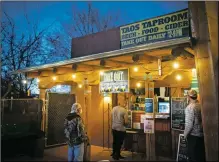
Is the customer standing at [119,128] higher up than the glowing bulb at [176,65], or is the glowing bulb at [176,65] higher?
the glowing bulb at [176,65]

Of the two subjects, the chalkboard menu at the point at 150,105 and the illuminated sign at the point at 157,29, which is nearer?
the illuminated sign at the point at 157,29

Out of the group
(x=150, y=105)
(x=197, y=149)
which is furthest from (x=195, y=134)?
(x=150, y=105)

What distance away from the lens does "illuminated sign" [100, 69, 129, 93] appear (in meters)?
6.23

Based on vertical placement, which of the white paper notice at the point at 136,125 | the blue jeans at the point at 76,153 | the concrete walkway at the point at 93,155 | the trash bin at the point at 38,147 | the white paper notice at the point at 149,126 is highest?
the white paper notice at the point at 149,126

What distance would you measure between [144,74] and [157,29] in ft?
5.14

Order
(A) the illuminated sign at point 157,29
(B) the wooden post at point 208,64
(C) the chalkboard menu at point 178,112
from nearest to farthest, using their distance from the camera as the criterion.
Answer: (B) the wooden post at point 208,64
(A) the illuminated sign at point 157,29
(C) the chalkboard menu at point 178,112

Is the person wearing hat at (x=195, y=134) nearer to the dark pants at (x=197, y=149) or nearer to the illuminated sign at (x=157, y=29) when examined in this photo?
the dark pants at (x=197, y=149)

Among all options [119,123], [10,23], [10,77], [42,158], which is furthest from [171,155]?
[10,23]

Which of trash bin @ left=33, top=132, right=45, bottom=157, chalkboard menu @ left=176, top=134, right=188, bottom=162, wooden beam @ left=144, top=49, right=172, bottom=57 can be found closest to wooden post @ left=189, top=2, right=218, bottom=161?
wooden beam @ left=144, top=49, right=172, bottom=57

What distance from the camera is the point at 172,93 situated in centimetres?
1141

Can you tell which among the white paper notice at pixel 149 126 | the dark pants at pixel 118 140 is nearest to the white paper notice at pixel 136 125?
the dark pants at pixel 118 140

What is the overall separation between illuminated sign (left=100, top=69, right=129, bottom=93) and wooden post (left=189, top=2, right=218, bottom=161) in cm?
225

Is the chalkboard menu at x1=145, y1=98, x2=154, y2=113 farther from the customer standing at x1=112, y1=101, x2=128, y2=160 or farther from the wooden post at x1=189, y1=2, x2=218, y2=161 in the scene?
the wooden post at x1=189, y1=2, x2=218, y2=161

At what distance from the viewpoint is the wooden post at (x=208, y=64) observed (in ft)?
13.5
